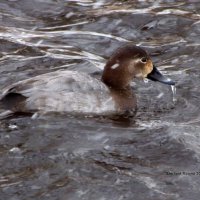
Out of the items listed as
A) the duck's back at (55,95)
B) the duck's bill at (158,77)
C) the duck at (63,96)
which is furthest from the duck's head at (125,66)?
the duck's back at (55,95)

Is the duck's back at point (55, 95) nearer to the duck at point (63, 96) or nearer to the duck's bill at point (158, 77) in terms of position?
the duck at point (63, 96)

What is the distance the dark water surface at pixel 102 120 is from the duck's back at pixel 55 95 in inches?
5.4

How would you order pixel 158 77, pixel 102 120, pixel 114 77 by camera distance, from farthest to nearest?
pixel 158 77 < pixel 114 77 < pixel 102 120

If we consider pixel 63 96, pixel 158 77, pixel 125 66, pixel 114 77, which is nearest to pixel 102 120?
pixel 63 96

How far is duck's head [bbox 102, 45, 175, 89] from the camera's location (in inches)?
359

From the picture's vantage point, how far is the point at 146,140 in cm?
773

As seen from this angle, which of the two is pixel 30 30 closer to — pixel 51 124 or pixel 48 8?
pixel 48 8

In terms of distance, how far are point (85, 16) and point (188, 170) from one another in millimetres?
5338

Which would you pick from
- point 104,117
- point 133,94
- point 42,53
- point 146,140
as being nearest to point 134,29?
point 42,53

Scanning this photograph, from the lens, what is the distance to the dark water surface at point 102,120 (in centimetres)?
679

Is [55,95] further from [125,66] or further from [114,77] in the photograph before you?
[125,66]

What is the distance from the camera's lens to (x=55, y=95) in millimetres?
8367

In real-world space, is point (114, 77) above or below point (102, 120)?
above

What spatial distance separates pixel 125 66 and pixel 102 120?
1049mm
